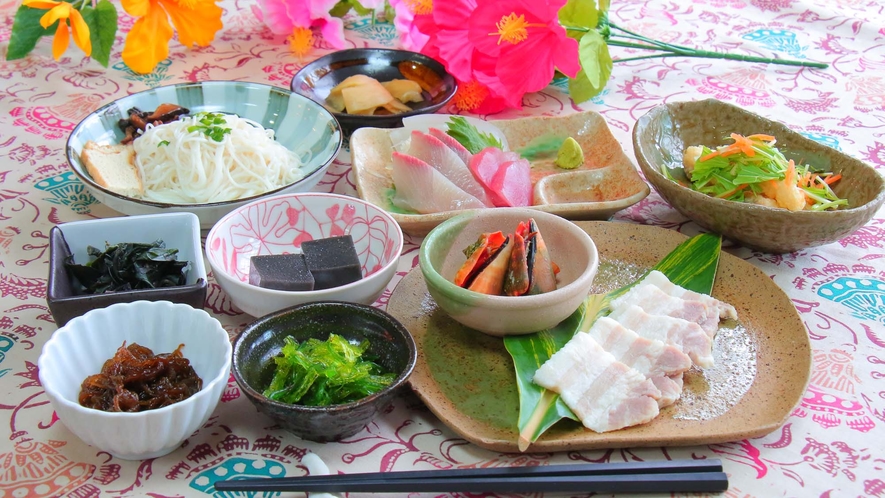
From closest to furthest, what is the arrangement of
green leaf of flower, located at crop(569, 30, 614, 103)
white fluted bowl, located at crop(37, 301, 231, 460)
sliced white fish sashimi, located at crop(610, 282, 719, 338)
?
white fluted bowl, located at crop(37, 301, 231, 460), sliced white fish sashimi, located at crop(610, 282, 719, 338), green leaf of flower, located at crop(569, 30, 614, 103)

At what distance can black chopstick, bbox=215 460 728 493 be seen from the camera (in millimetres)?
1202

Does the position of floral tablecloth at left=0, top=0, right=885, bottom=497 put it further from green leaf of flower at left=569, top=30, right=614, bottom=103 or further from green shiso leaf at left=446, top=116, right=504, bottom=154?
green shiso leaf at left=446, top=116, right=504, bottom=154

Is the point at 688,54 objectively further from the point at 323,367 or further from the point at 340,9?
the point at 323,367

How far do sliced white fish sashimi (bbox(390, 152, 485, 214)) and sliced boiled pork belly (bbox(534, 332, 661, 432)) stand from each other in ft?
2.08

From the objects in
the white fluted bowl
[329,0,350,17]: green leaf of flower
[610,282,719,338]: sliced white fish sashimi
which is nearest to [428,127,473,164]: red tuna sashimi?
[610,282,719,338]: sliced white fish sashimi

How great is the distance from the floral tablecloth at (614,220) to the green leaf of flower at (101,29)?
0.10 metres

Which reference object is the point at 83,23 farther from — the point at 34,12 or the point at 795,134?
the point at 795,134

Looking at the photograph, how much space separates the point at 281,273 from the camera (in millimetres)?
1552

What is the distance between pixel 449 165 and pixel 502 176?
155mm

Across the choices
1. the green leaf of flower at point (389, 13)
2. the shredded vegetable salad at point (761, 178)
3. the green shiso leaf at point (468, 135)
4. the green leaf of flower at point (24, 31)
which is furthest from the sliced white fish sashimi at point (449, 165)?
the green leaf of flower at point (24, 31)

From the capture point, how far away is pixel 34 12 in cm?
274

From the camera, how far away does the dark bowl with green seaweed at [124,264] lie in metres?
1.45

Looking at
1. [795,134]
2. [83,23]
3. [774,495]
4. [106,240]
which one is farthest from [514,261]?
[83,23]

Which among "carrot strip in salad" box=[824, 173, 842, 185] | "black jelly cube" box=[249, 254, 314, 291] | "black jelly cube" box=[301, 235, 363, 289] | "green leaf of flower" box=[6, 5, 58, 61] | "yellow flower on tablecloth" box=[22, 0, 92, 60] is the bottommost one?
"carrot strip in salad" box=[824, 173, 842, 185]
